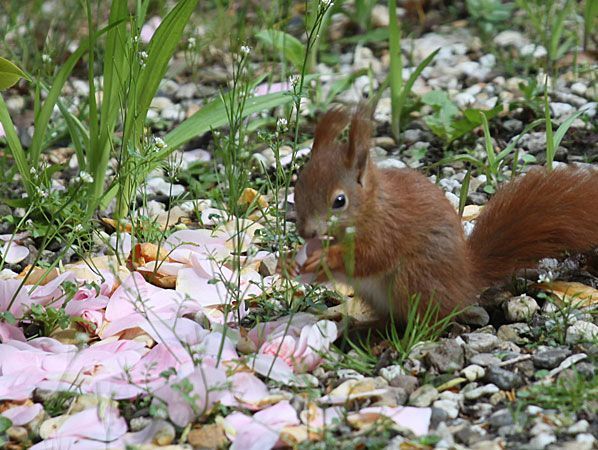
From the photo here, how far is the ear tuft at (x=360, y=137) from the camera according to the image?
8.77ft

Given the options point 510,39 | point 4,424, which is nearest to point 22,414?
point 4,424

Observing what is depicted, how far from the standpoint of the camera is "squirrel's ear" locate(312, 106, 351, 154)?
270 cm

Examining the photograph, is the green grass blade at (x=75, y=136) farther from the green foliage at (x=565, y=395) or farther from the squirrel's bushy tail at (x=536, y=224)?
the green foliage at (x=565, y=395)

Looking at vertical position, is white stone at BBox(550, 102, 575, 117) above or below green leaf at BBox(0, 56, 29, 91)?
below

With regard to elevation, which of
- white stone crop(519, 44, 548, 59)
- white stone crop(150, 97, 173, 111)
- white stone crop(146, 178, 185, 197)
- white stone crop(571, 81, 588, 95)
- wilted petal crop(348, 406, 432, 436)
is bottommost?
wilted petal crop(348, 406, 432, 436)

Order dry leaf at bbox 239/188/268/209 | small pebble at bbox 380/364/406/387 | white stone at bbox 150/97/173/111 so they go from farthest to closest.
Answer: white stone at bbox 150/97/173/111, dry leaf at bbox 239/188/268/209, small pebble at bbox 380/364/406/387

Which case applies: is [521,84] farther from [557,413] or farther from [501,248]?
[557,413]

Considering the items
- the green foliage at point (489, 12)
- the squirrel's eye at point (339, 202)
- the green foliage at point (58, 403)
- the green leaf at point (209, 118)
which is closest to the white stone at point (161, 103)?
the green leaf at point (209, 118)

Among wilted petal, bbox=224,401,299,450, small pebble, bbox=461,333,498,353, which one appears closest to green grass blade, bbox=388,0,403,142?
small pebble, bbox=461,333,498,353

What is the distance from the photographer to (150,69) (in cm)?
336

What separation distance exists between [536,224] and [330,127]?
594mm

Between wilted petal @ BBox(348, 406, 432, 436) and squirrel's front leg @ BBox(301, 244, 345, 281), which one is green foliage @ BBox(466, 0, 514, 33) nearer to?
squirrel's front leg @ BBox(301, 244, 345, 281)

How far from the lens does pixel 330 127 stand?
107 inches

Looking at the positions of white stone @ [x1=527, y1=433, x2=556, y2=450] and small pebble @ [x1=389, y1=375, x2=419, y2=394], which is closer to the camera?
white stone @ [x1=527, y1=433, x2=556, y2=450]
